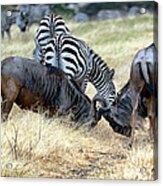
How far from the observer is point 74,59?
252 centimetres

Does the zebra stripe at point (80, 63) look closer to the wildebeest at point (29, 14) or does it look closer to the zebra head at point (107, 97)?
the zebra head at point (107, 97)

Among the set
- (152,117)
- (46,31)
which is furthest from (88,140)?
(46,31)

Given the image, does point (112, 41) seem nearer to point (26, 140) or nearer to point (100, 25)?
point (100, 25)

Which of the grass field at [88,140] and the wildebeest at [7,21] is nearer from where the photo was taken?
the grass field at [88,140]

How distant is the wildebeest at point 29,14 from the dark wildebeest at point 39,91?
168 millimetres

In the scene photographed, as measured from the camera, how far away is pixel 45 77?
99.7 inches

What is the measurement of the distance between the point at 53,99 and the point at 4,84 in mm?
246

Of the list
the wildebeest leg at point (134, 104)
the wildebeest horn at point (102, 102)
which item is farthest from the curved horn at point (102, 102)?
the wildebeest leg at point (134, 104)

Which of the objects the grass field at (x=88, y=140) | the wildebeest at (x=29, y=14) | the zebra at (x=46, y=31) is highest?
the wildebeest at (x=29, y=14)

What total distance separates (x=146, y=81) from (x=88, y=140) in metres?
0.37

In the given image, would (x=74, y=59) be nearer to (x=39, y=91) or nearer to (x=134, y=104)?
(x=39, y=91)

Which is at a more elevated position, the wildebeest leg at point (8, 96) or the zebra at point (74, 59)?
the zebra at point (74, 59)

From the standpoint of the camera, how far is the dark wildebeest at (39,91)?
250cm

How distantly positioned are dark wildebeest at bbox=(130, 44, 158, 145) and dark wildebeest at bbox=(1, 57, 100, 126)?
218 millimetres
